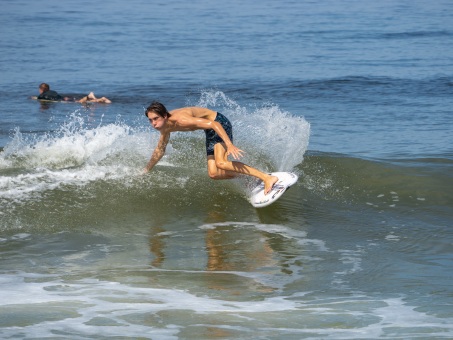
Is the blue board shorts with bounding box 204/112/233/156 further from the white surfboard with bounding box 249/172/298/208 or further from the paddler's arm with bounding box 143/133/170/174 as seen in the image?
the white surfboard with bounding box 249/172/298/208

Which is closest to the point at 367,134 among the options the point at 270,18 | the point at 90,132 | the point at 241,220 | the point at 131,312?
the point at 90,132

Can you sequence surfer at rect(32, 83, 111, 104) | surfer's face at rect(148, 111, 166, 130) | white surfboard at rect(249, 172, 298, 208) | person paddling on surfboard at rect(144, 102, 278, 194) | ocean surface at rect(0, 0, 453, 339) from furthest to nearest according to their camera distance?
surfer at rect(32, 83, 111, 104) → white surfboard at rect(249, 172, 298, 208) → person paddling on surfboard at rect(144, 102, 278, 194) → surfer's face at rect(148, 111, 166, 130) → ocean surface at rect(0, 0, 453, 339)

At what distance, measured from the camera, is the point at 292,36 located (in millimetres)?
34281

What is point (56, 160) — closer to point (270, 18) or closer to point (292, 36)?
point (292, 36)

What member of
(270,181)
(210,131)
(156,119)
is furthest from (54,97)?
(156,119)

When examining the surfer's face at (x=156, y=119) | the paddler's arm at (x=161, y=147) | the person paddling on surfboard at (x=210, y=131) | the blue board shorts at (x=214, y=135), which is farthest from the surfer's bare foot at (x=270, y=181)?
the surfer's face at (x=156, y=119)

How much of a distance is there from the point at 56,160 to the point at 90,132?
2.95 ft

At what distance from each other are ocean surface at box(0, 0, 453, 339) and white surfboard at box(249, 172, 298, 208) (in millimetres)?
188

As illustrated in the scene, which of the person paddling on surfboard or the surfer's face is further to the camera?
the person paddling on surfboard

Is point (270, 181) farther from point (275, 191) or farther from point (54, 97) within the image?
point (54, 97)

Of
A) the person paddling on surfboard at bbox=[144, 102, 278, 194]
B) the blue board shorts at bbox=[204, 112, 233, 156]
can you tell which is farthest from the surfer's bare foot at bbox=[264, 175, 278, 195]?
the blue board shorts at bbox=[204, 112, 233, 156]

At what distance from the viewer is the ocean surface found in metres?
7.05

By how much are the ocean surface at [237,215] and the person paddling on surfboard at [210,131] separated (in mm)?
570

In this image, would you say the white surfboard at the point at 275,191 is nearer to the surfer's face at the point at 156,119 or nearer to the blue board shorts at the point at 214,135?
the blue board shorts at the point at 214,135
